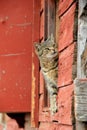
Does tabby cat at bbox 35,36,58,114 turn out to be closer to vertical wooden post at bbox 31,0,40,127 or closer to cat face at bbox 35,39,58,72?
cat face at bbox 35,39,58,72

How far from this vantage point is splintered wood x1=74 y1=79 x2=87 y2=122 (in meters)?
1.75

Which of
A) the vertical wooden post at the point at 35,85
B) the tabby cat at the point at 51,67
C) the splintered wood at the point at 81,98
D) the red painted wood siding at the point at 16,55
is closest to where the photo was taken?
the splintered wood at the point at 81,98

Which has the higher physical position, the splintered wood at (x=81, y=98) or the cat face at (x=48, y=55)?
the cat face at (x=48, y=55)

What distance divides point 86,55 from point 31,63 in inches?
66.0

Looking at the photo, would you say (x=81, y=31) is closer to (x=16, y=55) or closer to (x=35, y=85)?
(x=35, y=85)

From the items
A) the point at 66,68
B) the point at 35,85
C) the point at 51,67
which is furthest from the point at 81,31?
the point at 35,85

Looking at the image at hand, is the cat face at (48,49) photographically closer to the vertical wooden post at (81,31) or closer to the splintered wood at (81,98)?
the vertical wooden post at (81,31)

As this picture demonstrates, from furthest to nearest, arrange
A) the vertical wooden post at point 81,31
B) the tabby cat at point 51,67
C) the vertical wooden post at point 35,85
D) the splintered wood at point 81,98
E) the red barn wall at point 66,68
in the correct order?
1. the vertical wooden post at point 35,85
2. the tabby cat at point 51,67
3. the red barn wall at point 66,68
4. the vertical wooden post at point 81,31
5. the splintered wood at point 81,98

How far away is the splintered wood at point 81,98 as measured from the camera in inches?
68.8

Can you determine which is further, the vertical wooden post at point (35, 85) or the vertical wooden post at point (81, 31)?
the vertical wooden post at point (35, 85)

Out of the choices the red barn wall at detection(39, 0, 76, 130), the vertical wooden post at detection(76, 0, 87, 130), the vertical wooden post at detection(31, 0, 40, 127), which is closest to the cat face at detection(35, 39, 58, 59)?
the red barn wall at detection(39, 0, 76, 130)

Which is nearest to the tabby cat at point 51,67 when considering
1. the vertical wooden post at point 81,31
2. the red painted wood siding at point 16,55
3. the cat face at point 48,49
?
the cat face at point 48,49

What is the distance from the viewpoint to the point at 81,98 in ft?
5.78

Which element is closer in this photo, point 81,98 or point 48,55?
point 81,98
